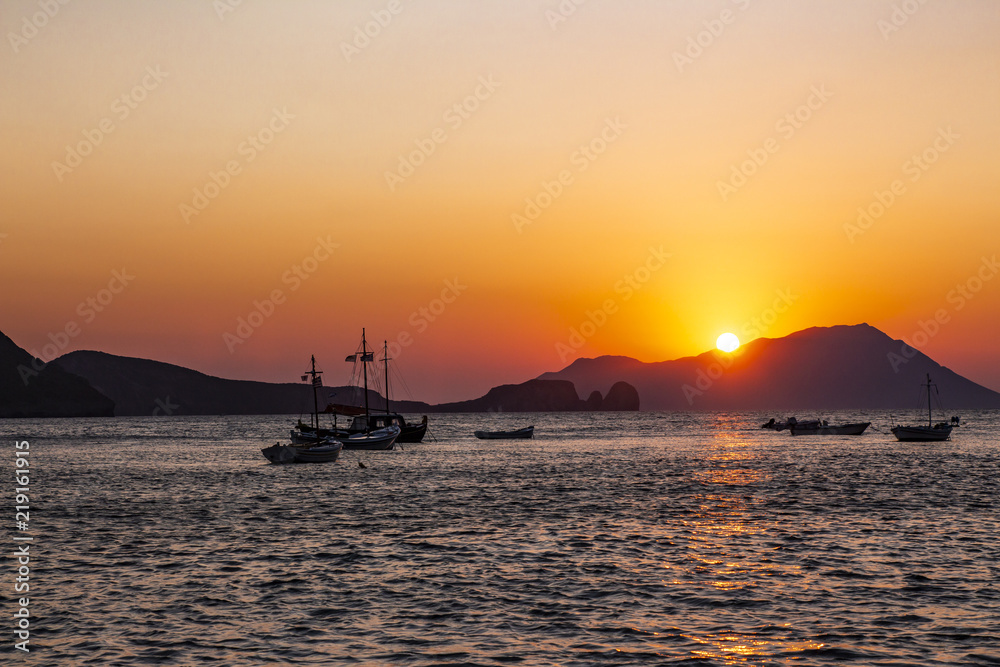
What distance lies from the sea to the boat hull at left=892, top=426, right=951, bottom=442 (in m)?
79.4

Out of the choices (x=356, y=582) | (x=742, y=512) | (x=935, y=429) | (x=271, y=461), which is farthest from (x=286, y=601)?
(x=935, y=429)

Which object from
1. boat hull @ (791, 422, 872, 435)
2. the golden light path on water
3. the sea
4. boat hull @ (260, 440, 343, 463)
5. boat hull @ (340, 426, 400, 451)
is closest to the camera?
the golden light path on water

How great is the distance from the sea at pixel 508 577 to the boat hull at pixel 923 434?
79.4 m

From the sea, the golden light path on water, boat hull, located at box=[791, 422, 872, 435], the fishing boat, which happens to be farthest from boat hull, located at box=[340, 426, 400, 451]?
boat hull, located at box=[791, 422, 872, 435]

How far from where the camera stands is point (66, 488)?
61094 millimetres

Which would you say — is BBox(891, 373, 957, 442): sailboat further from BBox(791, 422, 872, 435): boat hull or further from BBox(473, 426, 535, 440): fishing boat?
BBox(473, 426, 535, 440): fishing boat

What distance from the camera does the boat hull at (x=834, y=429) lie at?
6383 inches

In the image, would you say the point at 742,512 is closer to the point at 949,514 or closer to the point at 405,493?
the point at 949,514

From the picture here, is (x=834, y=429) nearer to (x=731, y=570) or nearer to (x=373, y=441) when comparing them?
(x=373, y=441)

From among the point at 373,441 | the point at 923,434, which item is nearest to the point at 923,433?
the point at 923,434

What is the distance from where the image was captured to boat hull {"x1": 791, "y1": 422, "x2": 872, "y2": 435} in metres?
162

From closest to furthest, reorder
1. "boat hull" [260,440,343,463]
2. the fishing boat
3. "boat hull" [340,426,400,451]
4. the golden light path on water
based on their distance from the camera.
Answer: the golden light path on water, "boat hull" [260,440,343,463], "boat hull" [340,426,400,451], the fishing boat

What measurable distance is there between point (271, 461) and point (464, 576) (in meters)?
64.0

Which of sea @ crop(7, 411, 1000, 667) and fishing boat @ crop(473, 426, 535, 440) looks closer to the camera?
sea @ crop(7, 411, 1000, 667)
